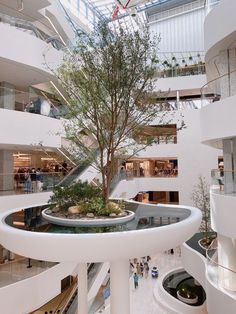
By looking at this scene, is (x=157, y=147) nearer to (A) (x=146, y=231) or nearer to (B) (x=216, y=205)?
(B) (x=216, y=205)

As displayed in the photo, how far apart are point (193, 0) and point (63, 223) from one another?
26956mm

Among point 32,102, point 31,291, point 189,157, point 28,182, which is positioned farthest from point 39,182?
point 189,157

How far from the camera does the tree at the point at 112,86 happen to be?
6.74 metres

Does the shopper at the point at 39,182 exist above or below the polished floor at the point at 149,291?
above

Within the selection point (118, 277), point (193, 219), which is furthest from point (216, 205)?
point (118, 277)

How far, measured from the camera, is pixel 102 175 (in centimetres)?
706

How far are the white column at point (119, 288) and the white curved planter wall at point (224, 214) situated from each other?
161 inches

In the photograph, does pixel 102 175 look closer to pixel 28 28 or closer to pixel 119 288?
pixel 119 288

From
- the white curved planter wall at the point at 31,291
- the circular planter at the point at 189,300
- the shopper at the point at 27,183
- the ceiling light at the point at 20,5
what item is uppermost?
the ceiling light at the point at 20,5

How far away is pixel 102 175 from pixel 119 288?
256 cm

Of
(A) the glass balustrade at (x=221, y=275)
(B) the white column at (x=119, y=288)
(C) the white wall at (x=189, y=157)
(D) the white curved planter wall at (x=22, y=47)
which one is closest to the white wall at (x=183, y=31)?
(C) the white wall at (x=189, y=157)

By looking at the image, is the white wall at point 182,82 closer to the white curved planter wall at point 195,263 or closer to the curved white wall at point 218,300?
the white curved planter wall at point 195,263

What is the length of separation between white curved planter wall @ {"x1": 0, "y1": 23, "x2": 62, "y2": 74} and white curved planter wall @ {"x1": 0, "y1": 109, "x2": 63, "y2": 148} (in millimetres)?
1866

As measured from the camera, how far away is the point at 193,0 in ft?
88.9
